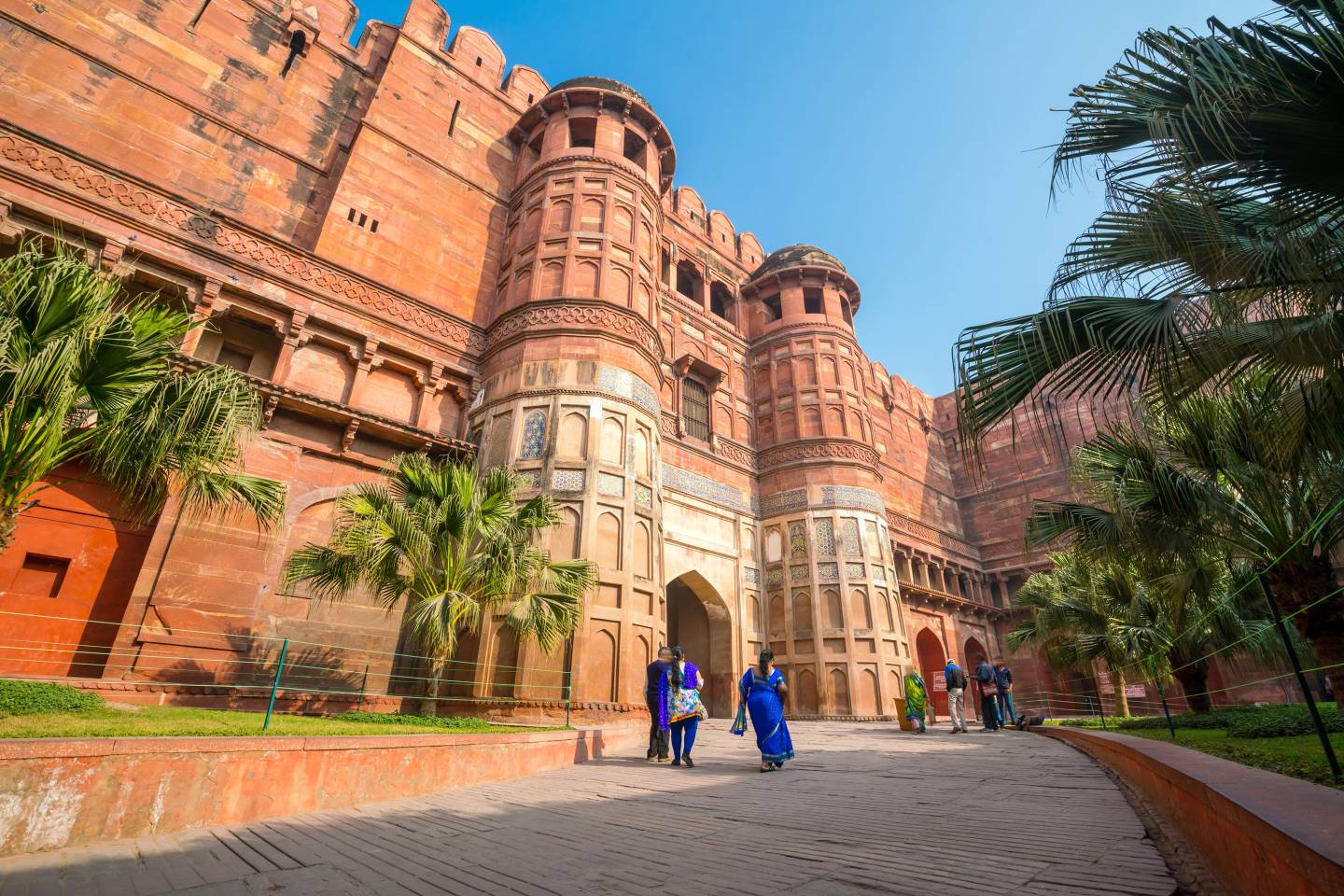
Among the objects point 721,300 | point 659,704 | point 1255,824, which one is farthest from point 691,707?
point 721,300

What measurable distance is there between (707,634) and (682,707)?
10216 mm

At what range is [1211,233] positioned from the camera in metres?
3.90

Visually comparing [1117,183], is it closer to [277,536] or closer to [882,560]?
[277,536]

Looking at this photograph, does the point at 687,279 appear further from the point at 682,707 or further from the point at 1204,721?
the point at 1204,721

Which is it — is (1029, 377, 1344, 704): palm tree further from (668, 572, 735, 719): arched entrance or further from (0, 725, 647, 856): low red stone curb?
(668, 572, 735, 719): arched entrance

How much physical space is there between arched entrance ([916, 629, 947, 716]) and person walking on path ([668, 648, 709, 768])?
18444mm

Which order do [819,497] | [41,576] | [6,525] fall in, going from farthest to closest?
[819,497]
[41,576]
[6,525]

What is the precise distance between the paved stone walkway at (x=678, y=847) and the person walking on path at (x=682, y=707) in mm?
1544

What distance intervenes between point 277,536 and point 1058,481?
29537 millimetres

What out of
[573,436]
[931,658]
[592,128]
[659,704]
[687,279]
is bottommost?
[659,704]

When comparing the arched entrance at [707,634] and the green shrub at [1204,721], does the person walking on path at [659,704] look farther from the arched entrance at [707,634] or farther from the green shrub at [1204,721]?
the green shrub at [1204,721]

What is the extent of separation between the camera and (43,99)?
10945 millimetres

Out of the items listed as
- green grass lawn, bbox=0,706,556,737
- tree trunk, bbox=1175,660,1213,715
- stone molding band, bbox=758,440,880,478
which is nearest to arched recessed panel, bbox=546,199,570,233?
stone molding band, bbox=758,440,880,478

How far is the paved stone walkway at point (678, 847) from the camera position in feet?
Result: 8.86
